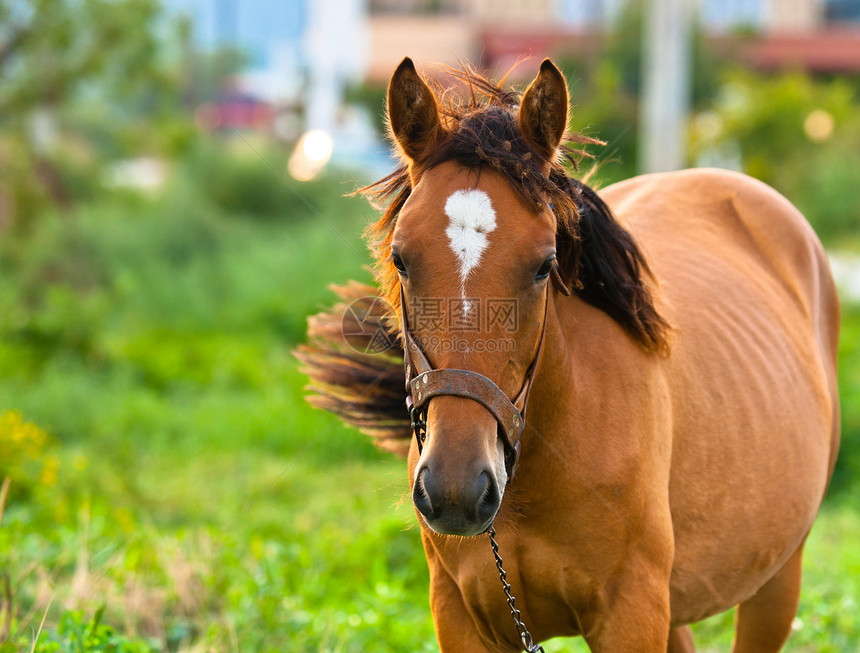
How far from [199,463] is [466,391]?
19.9ft

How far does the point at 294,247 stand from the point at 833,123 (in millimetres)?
12154

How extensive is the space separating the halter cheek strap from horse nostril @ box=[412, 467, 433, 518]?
19 cm

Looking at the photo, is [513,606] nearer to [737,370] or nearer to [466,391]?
[466,391]

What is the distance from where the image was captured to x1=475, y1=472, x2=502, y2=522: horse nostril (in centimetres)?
195

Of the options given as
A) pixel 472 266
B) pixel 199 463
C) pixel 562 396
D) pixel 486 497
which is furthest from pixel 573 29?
pixel 486 497

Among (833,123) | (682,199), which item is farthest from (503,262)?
(833,123)

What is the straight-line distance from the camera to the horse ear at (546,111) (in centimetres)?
226

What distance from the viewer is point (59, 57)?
12539mm

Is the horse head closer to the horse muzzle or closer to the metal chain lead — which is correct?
the horse muzzle

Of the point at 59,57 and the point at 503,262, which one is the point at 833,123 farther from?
the point at 503,262

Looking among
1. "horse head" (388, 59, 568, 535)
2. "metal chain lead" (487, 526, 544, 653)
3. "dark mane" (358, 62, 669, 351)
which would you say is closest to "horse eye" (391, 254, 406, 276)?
"horse head" (388, 59, 568, 535)

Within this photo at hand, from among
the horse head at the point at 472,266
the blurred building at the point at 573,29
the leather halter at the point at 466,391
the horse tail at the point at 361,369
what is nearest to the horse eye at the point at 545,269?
the horse head at the point at 472,266

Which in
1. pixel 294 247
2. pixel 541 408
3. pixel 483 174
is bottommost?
pixel 294 247

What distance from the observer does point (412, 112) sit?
237 cm
